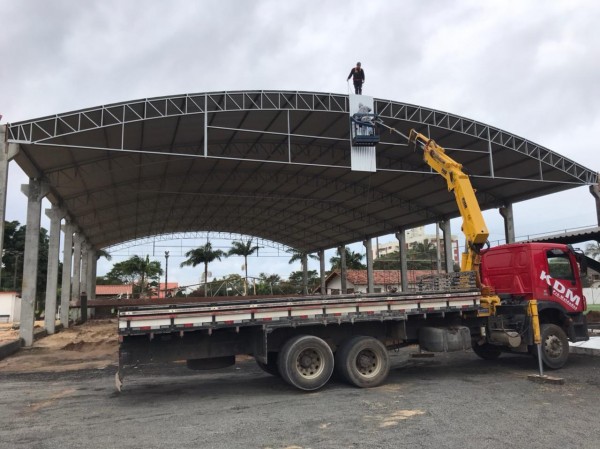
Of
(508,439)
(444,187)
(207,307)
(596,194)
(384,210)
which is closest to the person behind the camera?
(508,439)

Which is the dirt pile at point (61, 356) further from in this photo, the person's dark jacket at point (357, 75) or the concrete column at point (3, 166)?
the person's dark jacket at point (357, 75)

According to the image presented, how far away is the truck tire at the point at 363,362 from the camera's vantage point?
9203 mm

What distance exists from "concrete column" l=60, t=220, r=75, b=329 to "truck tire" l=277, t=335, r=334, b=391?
2227 centimetres

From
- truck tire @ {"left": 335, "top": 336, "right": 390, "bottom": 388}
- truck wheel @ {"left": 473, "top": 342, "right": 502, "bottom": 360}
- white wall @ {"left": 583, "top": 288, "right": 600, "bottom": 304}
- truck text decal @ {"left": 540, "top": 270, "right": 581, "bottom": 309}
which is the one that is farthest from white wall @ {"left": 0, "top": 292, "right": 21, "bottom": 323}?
white wall @ {"left": 583, "top": 288, "right": 600, "bottom": 304}

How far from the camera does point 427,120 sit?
20391 millimetres

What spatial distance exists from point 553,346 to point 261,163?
59.7 feet

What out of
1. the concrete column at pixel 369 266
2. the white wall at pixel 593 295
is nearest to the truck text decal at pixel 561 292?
the concrete column at pixel 369 266

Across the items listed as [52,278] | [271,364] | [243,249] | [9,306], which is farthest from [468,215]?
[243,249]

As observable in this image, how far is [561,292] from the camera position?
11.2m

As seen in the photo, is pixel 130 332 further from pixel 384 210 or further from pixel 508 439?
pixel 384 210

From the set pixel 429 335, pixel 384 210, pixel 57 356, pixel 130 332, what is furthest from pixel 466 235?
pixel 384 210

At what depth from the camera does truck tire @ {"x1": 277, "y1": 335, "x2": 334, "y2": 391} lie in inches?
347

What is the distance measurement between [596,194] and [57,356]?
81.9ft

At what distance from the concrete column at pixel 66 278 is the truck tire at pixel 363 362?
22.6 metres
